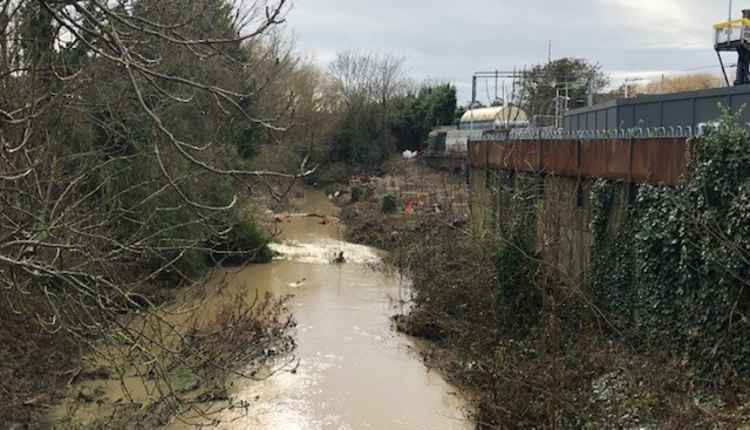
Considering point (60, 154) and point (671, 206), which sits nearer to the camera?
point (671, 206)

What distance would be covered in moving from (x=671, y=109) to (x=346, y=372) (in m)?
7.03

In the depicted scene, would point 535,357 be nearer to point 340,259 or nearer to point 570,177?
point 570,177

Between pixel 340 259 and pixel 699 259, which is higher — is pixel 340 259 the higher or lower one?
the lower one

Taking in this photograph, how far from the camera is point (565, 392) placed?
26.4ft

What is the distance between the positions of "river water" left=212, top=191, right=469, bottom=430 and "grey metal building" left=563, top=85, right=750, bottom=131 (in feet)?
18.5

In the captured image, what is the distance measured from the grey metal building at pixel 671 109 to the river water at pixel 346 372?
18.5ft

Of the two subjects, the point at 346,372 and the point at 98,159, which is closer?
the point at 98,159

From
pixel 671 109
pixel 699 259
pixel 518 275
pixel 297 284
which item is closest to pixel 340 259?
pixel 297 284

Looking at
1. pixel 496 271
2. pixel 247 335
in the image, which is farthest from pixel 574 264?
pixel 247 335

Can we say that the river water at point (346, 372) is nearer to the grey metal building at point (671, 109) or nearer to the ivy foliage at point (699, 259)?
the ivy foliage at point (699, 259)

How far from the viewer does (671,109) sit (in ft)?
40.2

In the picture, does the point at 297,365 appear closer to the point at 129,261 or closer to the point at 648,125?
the point at 129,261

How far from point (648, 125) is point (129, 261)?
367 inches

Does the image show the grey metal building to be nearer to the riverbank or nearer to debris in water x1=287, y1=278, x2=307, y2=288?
the riverbank
